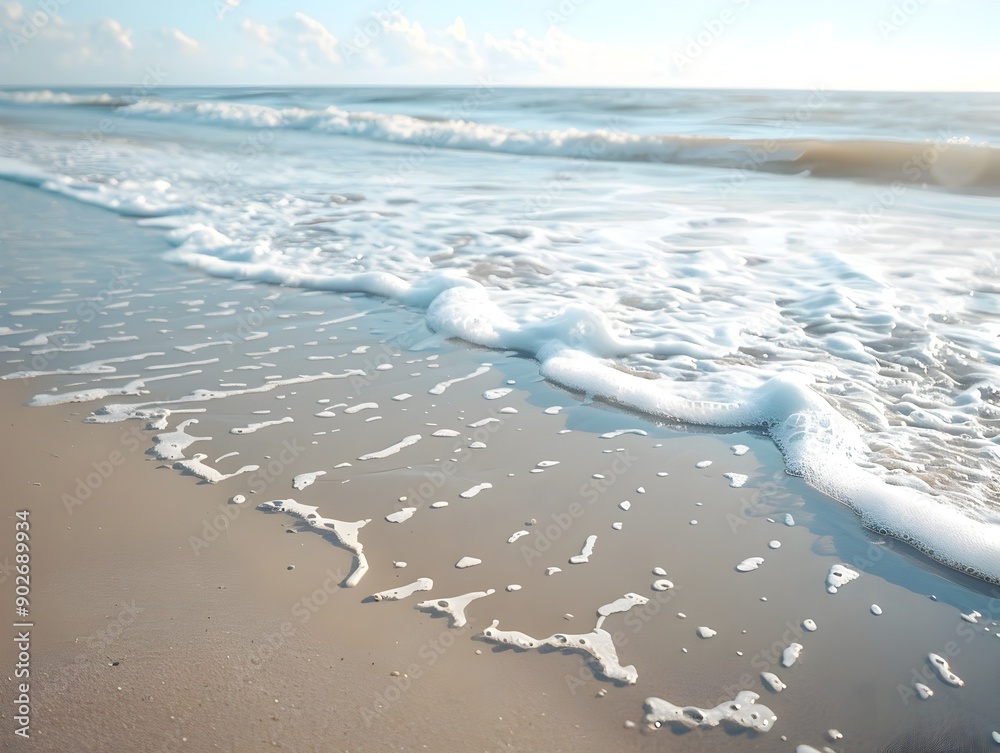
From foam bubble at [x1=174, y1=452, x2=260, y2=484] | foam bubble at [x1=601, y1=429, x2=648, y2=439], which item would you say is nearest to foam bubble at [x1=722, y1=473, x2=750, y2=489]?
foam bubble at [x1=601, y1=429, x2=648, y2=439]

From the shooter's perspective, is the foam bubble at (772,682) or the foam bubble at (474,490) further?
the foam bubble at (474,490)

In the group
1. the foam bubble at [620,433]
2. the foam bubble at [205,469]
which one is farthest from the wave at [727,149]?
the foam bubble at [205,469]

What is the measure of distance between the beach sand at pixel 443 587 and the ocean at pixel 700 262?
374mm

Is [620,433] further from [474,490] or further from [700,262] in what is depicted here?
[700,262]

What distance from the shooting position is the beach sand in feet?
6.24

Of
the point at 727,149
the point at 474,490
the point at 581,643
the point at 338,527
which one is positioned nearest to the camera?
the point at 581,643

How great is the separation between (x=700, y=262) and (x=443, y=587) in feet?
16.1

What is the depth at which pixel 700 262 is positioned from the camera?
21.5ft

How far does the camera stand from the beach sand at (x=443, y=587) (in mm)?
1902

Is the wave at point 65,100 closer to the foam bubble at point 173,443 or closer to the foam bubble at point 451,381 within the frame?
the foam bubble at point 451,381

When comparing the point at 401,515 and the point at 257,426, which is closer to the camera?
the point at 401,515

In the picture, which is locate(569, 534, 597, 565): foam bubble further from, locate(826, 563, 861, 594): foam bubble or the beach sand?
locate(826, 563, 861, 594): foam bubble

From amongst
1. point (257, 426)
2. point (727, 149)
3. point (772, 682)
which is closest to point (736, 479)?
point (772, 682)

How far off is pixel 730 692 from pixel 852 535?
1.03 metres
